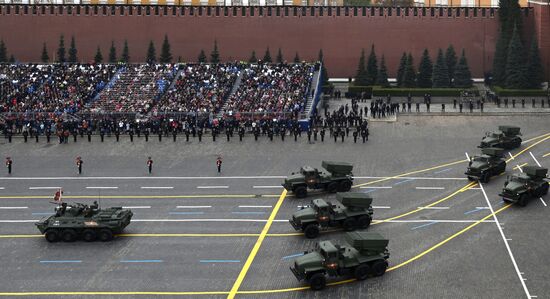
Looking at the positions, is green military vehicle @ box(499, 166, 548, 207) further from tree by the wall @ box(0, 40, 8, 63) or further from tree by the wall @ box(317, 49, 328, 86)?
tree by the wall @ box(0, 40, 8, 63)

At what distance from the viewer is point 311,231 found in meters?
32.9

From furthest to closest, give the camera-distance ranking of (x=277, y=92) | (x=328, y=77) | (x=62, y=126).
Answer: (x=328, y=77), (x=277, y=92), (x=62, y=126)

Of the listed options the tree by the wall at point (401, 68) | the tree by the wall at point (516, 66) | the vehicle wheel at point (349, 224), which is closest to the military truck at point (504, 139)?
the vehicle wheel at point (349, 224)

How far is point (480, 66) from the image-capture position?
76312mm

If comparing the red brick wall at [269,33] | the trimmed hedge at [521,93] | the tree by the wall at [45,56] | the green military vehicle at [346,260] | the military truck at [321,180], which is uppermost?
the red brick wall at [269,33]

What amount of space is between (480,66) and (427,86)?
8.85 m

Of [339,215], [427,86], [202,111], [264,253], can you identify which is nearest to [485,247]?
[339,215]

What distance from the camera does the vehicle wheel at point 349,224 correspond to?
1323 inches

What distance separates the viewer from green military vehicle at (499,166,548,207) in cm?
3715

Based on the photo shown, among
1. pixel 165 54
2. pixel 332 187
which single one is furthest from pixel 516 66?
pixel 332 187

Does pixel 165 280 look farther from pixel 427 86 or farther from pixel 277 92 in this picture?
pixel 427 86

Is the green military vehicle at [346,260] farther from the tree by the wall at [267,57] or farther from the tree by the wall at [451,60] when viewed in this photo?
the tree by the wall at [267,57]

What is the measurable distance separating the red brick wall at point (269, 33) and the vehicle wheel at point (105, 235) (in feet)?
150

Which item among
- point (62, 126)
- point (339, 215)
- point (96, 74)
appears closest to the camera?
point (339, 215)
